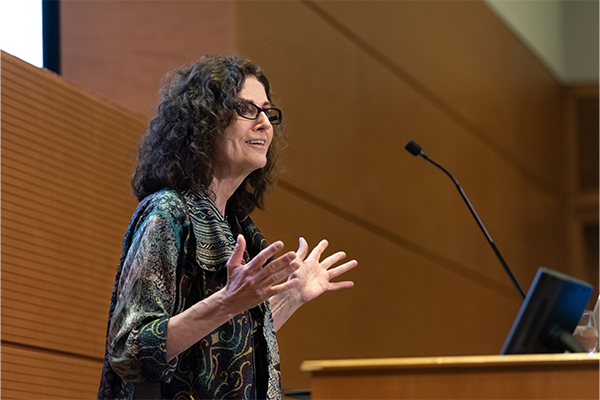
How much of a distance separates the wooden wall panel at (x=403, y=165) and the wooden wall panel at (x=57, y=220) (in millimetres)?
769

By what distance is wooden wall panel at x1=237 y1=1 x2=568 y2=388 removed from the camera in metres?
3.88

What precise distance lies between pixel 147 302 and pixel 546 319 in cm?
93

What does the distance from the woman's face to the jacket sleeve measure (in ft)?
0.80

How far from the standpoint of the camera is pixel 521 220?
678 centimetres

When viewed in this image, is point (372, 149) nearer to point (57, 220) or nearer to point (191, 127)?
point (57, 220)

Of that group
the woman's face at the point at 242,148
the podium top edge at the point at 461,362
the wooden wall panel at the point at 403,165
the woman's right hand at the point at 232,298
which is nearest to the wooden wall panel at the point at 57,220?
the wooden wall panel at the point at 403,165

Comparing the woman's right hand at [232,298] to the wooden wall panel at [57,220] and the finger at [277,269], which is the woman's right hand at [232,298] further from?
the wooden wall panel at [57,220]

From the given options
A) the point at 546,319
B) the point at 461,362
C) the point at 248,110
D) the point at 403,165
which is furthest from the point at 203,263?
the point at 403,165

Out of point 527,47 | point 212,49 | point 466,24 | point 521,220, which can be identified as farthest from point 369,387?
point 527,47

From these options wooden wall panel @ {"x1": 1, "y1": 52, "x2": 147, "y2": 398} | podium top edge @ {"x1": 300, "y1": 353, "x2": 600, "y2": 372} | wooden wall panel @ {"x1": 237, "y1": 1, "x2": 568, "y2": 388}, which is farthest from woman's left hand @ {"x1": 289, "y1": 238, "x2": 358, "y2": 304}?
wooden wall panel @ {"x1": 237, "y1": 1, "x2": 568, "y2": 388}

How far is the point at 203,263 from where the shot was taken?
1658 millimetres

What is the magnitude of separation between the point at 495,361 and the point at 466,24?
4.95 m

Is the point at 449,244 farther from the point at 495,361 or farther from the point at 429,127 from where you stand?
the point at 495,361

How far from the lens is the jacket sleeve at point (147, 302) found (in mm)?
1501
